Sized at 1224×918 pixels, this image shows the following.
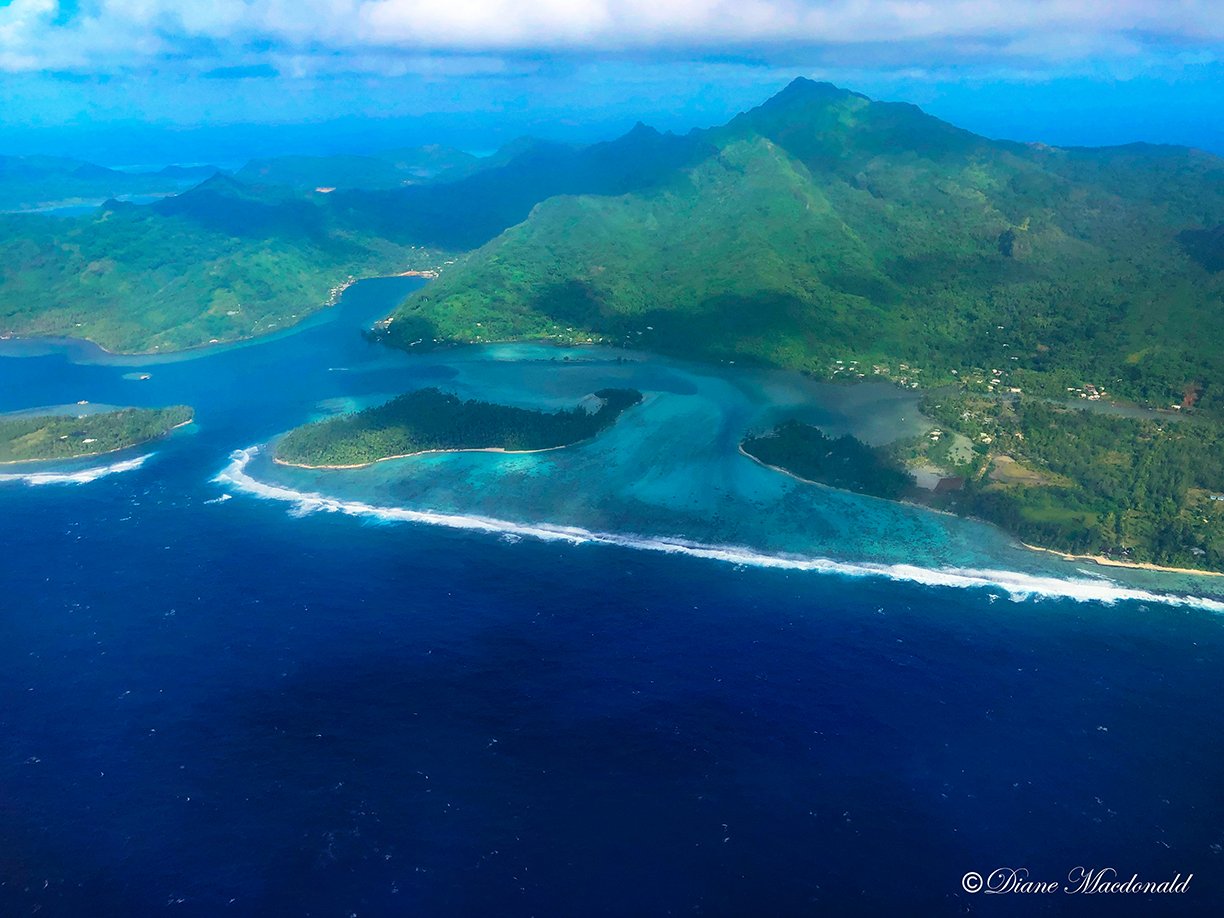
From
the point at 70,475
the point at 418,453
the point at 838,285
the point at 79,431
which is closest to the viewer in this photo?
the point at 70,475

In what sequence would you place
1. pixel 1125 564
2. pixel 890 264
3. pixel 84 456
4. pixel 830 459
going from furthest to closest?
1. pixel 890 264
2. pixel 84 456
3. pixel 830 459
4. pixel 1125 564

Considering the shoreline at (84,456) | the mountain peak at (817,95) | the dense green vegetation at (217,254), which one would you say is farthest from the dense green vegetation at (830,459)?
the mountain peak at (817,95)

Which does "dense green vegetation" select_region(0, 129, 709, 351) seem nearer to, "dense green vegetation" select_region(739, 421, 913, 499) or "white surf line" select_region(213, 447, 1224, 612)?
"white surf line" select_region(213, 447, 1224, 612)

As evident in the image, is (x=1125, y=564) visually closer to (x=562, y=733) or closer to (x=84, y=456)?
(x=562, y=733)

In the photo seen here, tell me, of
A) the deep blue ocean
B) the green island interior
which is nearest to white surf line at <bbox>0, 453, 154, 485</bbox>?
the deep blue ocean

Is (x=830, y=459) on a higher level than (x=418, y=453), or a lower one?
higher

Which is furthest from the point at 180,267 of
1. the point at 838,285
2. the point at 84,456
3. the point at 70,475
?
the point at 838,285
